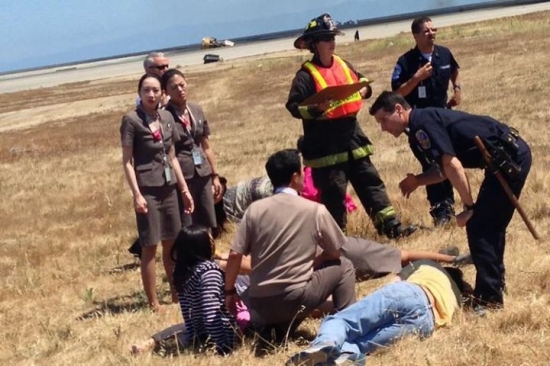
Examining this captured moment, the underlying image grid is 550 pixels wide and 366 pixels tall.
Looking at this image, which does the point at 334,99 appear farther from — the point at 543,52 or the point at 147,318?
the point at 543,52

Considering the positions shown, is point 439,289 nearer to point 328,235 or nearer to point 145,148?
point 328,235

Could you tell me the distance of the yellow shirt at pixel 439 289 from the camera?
511 centimetres

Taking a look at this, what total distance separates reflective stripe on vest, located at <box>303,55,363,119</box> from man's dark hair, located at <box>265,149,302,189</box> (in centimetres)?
213

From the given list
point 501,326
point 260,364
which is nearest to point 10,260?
point 260,364

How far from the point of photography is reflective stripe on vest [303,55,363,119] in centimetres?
720

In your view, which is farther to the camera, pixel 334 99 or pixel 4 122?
pixel 4 122

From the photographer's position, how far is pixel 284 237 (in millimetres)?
5090

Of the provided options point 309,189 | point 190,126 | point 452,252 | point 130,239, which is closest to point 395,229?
point 309,189

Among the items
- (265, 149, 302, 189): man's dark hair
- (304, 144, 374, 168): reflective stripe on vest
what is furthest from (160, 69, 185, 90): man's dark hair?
(265, 149, 302, 189): man's dark hair

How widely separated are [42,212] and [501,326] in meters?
9.47

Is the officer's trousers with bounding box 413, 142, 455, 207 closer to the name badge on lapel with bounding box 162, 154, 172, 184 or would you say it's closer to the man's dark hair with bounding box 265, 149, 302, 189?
the name badge on lapel with bounding box 162, 154, 172, 184

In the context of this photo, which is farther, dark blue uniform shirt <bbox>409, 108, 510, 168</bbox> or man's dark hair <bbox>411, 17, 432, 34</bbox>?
man's dark hair <bbox>411, 17, 432, 34</bbox>

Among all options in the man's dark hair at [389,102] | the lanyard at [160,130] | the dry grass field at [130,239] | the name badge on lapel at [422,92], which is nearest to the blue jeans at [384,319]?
the dry grass field at [130,239]

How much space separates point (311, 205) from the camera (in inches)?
202
